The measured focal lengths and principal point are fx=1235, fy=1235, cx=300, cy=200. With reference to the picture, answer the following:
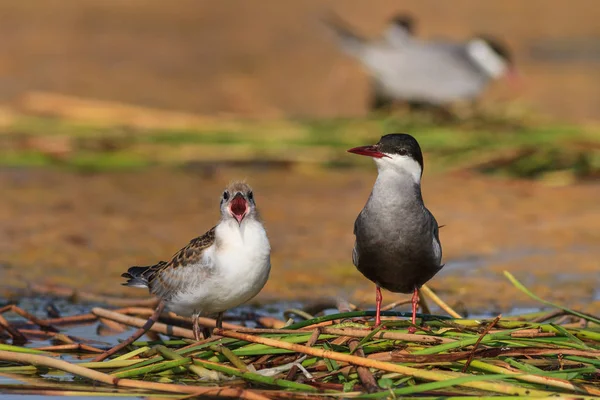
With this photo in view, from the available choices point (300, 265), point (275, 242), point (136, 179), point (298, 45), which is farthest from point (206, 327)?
point (298, 45)

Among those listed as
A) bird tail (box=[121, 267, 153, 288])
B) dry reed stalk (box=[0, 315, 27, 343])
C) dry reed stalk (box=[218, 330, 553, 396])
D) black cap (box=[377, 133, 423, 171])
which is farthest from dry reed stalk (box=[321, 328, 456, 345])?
dry reed stalk (box=[0, 315, 27, 343])

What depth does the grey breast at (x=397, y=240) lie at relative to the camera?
568 cm

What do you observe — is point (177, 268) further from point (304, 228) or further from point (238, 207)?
point (304, 228)

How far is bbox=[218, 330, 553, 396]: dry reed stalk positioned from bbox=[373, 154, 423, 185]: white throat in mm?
960

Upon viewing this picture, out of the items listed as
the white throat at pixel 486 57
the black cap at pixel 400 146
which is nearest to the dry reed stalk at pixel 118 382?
the black cap at pixel 400 146

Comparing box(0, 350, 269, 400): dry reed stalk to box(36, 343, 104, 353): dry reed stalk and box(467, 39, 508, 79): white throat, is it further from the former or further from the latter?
box(467, 39, 508, 79): white throat

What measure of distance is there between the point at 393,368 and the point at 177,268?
1317mm

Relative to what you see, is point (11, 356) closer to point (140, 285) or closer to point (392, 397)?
point (140, 285)

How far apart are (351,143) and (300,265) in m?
3.85

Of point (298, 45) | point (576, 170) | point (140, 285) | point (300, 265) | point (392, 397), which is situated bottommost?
point (392, 397)

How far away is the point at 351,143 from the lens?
1245cm

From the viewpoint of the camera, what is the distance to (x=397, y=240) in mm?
5672

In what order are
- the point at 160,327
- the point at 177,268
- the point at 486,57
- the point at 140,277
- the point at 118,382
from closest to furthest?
the point at 118,382 → the point at 177,268 → the point at 160,327 → the point at 140,277 → the point at 486,57

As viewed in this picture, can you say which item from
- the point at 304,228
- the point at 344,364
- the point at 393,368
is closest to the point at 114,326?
the point at 344,364
